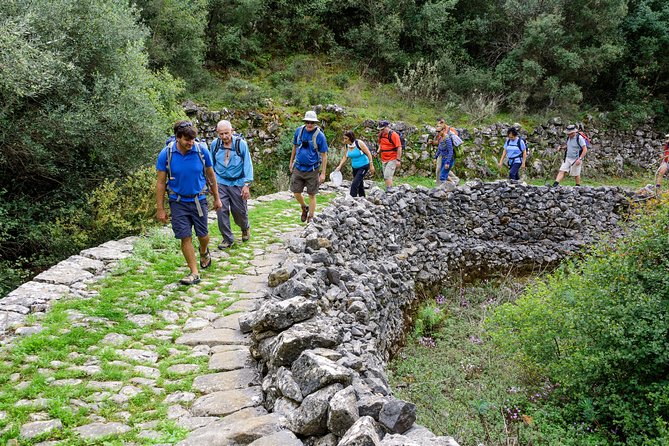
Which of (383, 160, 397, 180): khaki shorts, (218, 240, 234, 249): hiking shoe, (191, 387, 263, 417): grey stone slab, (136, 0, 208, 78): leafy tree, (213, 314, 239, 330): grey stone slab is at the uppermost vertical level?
(136, 0, 208, 78): leafy tree

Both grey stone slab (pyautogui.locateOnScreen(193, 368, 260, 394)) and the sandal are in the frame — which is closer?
grey stone slab (pyautogui.locateOnScreen(193, 368, 260, 394))

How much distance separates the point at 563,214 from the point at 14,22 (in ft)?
47.9

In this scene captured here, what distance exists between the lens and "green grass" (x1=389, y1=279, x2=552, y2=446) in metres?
5.55

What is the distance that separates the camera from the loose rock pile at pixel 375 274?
3045 millimetres

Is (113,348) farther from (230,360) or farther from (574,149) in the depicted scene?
(574,149)

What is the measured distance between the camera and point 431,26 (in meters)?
20.2

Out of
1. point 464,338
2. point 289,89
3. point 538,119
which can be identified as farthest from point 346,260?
point 538,119

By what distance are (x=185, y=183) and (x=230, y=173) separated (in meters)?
1.71

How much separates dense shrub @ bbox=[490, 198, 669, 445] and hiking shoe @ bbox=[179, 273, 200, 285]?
15.9 feet

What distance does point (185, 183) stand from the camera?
545 centimetres

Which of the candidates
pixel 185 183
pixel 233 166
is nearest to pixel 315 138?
pixel 233 166

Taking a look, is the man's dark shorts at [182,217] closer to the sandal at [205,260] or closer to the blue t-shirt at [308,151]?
the sandal at [205,260]

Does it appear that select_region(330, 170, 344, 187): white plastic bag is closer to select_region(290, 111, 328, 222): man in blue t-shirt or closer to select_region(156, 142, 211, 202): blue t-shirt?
select_region(290, 111, 328, 222): man in blue t-shirt

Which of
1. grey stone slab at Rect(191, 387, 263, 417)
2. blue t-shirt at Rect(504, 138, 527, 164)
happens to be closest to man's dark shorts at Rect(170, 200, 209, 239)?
grey stone slab at Rect(191, 387, 263, 417)
